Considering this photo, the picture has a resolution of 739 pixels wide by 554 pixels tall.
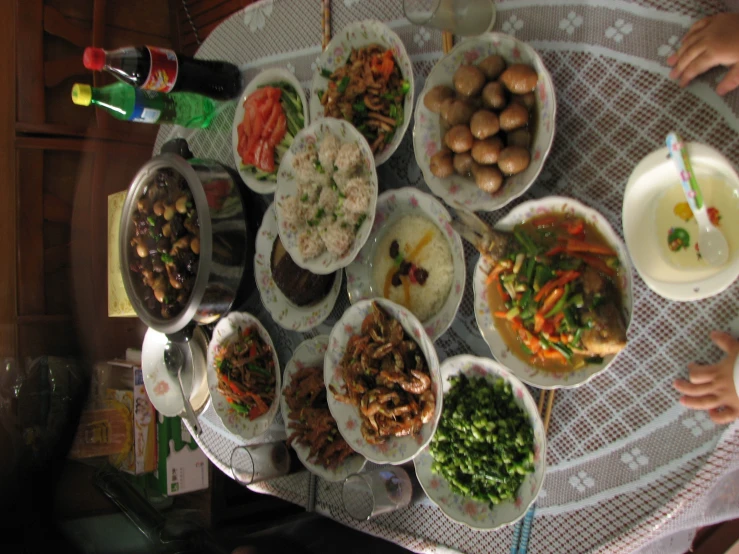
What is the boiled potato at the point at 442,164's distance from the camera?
1.67 meters

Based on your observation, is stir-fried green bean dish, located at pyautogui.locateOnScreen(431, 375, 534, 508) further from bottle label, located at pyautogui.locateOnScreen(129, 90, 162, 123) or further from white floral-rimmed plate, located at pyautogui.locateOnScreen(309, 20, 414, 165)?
bottle label, located at pyautogui.locateOnScreen(129, 90, 162, 123)

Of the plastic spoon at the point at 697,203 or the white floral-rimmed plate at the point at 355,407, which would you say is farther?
the white floral-rimmed plate at the point at 355,407

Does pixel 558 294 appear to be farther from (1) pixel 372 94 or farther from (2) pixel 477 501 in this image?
(1) pixel 372 94

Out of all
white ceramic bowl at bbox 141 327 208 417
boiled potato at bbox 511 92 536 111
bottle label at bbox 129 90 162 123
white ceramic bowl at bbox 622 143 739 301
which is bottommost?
white ceramic bowl at bbox 141 327 208 417

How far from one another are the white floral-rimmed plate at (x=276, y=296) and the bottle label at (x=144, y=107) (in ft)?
2.76

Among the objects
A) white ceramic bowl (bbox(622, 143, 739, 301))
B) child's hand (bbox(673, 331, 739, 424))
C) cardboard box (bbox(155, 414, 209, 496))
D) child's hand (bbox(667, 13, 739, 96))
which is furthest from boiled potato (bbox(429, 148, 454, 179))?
cardboard box (bbox(155, 414, 209, 496))

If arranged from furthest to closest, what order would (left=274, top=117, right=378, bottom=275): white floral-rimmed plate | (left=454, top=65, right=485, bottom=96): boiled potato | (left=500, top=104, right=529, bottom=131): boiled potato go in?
(left=274, top=117, right=378, bottom=275): white floral-rimmed plate
(left=454, top=65, right=485, bottom=96): boiled potato
(left=500, top=104, right=529, bottom=131): boiled potato

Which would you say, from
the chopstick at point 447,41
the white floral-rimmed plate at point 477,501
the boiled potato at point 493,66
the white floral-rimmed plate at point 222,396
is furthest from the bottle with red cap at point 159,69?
the white floral-rimmed plate at point 477,501

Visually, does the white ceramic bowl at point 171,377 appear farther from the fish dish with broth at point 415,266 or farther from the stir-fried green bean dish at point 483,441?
the stir-fried green bean dish at point 483,441

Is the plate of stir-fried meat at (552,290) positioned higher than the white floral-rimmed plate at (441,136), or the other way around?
the white floral-rimmed plate at (441,136)

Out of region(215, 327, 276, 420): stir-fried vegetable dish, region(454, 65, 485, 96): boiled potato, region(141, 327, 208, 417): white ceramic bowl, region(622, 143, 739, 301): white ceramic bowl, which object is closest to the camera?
region(622, 143, 739, 301): white ceramic bowl

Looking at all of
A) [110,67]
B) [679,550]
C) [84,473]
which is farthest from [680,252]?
[84,473]

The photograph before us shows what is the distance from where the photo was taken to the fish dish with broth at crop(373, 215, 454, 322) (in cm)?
179

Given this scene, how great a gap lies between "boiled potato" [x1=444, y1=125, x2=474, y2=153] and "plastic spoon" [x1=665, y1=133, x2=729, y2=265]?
0.56 meters
